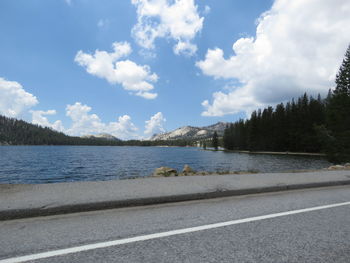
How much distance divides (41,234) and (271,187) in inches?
247

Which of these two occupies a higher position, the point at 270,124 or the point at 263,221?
the point at 270,124

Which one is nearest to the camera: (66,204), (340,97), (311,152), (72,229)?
(72,229)

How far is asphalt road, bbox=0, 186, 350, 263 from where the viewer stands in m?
2.51

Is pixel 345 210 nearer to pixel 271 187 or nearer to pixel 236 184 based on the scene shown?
pixel 271 187

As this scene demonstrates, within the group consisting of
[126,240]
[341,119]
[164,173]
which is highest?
[341,119]

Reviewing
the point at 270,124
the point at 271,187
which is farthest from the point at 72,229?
the point at 270,124

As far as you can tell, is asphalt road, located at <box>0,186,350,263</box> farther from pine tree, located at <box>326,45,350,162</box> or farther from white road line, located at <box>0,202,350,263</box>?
pine tree, located at <box>326,45,350,162</box>

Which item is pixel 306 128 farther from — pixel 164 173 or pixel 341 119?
pixel 164 173

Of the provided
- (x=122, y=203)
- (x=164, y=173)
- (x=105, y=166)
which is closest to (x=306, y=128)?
(x=105, y=166)

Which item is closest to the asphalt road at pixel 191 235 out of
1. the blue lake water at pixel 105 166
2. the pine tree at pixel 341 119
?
the blue lake water at pixel 105 166

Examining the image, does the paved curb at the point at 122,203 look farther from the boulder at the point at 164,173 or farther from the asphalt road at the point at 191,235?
the boulder at the point at 164,173

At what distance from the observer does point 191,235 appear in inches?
122

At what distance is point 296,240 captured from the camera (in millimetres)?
2988

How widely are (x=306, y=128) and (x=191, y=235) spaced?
292 ft
